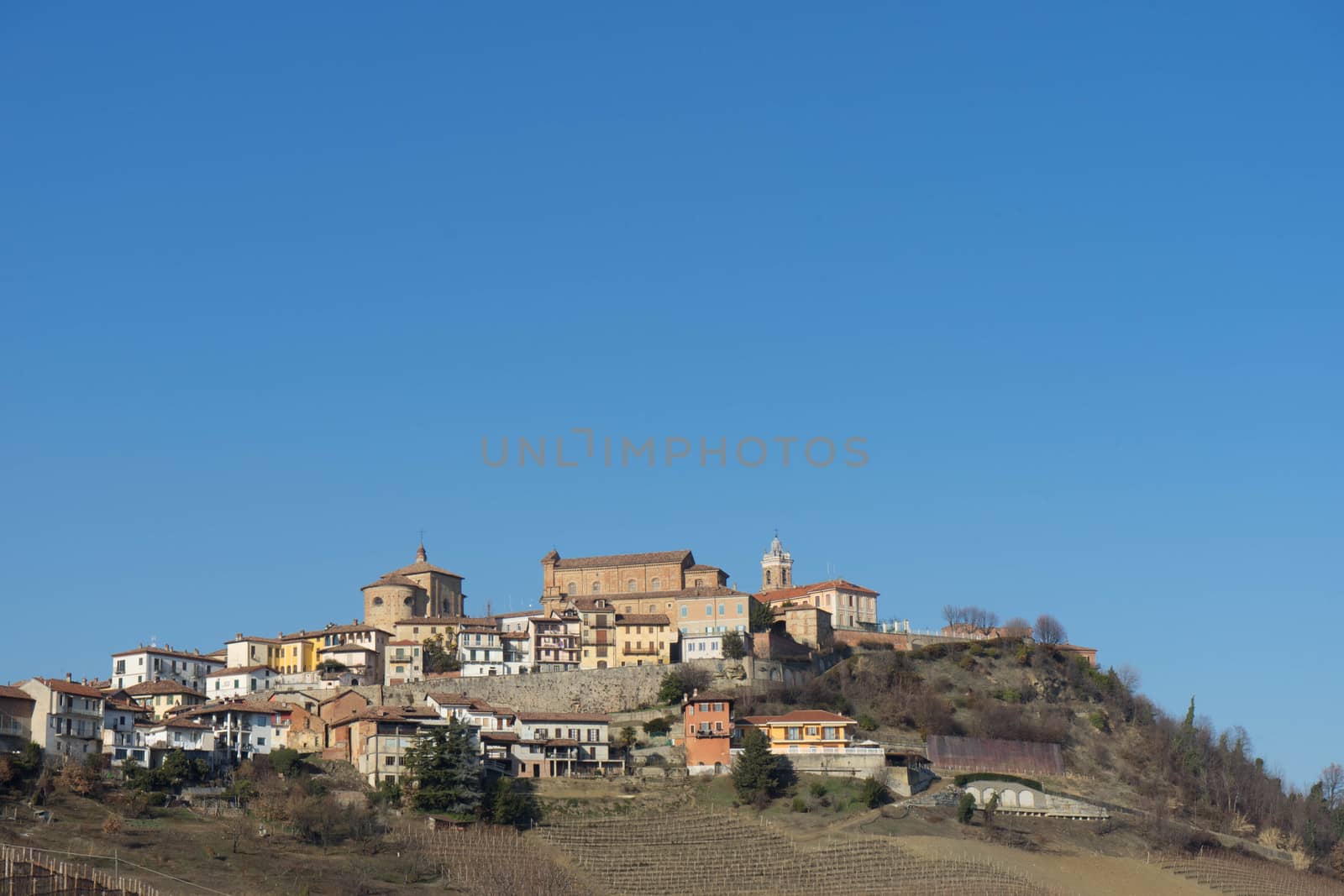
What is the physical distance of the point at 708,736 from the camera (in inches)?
3570

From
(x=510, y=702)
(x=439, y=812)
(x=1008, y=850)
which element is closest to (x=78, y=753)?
(x=439, y=812)

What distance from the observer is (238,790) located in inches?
3238

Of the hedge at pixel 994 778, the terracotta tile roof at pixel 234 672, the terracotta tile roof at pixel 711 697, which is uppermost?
the terracotta tile roof at pixel 234 672

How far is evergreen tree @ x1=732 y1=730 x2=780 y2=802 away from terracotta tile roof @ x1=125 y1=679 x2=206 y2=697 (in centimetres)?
3089

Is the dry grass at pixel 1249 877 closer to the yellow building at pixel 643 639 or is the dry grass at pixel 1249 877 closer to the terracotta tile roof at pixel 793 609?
the terracotta tile roof at pixel 793 609

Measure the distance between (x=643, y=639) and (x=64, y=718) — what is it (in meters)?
35.3

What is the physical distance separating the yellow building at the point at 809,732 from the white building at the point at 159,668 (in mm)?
33654

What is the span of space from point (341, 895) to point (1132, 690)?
59.1 metres

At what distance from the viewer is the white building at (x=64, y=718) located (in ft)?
268

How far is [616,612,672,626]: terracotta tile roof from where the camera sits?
108 m

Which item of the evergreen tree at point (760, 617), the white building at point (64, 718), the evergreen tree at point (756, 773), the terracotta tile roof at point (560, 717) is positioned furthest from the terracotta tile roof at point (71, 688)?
the evergreen tree at point (760, 617)

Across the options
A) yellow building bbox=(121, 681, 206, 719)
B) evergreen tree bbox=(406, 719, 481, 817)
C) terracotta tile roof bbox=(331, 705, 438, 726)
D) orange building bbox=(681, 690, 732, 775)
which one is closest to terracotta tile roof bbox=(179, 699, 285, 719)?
terracotta tile roof bbox=(331, 705, 438, 726)

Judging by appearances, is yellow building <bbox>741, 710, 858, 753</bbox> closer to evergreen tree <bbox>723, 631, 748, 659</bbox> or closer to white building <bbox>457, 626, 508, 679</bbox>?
evergreen tree <bbox>723, 631, 748, 659</bbox>

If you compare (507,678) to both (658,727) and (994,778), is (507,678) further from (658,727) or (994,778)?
(994,778)
